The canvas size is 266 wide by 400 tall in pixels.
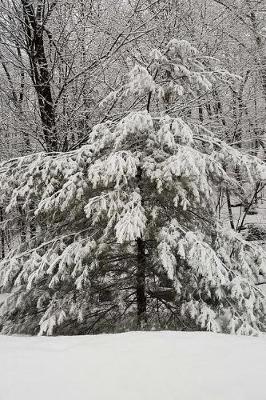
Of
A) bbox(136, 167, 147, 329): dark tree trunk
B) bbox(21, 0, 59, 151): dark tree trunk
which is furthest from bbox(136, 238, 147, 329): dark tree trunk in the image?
bbox(21, 0, 59, 151): dark tree trunk

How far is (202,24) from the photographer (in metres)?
11.9

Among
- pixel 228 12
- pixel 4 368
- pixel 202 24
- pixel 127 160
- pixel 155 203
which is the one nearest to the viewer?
pixel 4 368

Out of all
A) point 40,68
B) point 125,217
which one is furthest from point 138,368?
A: point 40,68

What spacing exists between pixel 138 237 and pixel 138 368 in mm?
2879

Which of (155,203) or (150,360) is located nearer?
(150,360)

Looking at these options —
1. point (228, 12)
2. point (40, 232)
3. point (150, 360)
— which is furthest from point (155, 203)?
point (228, 12)

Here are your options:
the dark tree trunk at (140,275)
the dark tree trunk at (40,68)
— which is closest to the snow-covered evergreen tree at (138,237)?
the dark tree trunk at (140,275)

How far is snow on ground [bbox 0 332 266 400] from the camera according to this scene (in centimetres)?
258

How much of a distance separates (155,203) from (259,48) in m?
10.3

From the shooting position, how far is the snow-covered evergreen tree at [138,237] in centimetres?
537

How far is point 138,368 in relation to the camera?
2.90 m

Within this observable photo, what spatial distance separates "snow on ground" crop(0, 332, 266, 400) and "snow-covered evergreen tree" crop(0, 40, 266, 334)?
1.81 meters

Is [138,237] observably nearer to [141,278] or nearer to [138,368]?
[141,278]

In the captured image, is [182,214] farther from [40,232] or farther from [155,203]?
[40,232]
